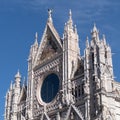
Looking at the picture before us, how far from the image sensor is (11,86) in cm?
4481

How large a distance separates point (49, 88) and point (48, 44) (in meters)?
5.69

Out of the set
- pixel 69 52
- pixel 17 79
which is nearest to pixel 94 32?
pixel 69 52

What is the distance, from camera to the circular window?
1523 inches

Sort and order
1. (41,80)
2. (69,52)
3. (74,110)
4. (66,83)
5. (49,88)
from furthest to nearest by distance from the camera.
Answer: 1. (41,80)
2. (49,88)
3. (69,52)
4. (66,83)
5. (74,110)

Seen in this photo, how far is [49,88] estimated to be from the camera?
3959 cm

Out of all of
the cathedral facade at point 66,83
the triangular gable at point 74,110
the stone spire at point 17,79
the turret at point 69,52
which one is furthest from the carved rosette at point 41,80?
the stone spire at point 17,79

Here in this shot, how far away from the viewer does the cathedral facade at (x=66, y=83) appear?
33.1 m

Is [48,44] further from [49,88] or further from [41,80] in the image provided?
[49,88]

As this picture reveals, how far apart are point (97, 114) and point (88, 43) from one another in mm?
7657

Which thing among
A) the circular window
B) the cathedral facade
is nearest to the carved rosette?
the cathedral facade

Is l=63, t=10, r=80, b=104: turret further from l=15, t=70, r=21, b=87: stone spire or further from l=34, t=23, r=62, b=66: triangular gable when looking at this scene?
l=15, t=70, r=21, b=87: stone spire

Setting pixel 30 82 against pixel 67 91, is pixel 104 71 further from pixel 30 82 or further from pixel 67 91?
pixel 30 82

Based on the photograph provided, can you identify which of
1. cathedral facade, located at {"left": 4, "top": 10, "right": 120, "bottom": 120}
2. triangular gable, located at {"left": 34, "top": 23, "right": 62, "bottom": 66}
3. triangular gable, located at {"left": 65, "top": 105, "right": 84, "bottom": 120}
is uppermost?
triangular gable, located at {"left": 34, "top": 23, "right": 62, "bottom": 66}

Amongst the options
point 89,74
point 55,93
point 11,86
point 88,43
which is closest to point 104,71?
point 89,74
